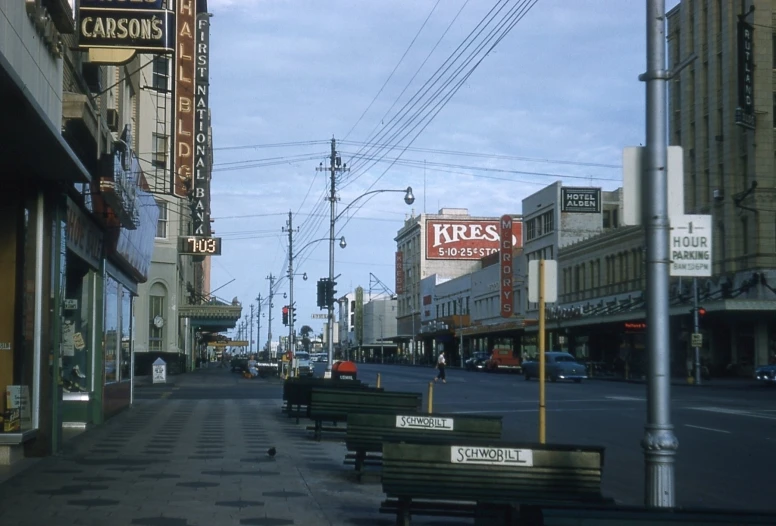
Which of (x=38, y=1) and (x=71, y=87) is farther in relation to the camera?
(x=71, y=87)

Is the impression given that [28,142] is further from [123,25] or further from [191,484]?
[191,484]

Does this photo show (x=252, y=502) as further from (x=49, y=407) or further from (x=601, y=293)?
(x=601, y=293)

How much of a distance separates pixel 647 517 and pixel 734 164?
163 feet

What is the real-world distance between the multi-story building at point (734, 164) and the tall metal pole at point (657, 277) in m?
42.6

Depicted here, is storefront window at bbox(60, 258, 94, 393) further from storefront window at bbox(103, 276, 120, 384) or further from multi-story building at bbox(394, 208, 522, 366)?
multi-story building at bbox(394, 208, 522, 366)

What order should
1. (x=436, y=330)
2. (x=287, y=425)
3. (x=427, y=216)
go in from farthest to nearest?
(x=427, y=216) < (x=436, y=330) < (x=287, y=425)

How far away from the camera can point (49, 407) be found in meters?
14.6

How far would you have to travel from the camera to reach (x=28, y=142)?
11.7m

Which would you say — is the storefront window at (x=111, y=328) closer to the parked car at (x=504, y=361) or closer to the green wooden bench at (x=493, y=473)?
the green wooden bench at (x=493, y=473)

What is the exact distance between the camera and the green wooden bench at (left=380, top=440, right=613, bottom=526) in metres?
8.50

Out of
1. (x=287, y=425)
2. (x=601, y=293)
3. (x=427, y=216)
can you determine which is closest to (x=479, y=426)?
(x=287, y=425)

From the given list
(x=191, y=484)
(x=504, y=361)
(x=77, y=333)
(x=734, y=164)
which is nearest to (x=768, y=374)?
(x=734, y=164)

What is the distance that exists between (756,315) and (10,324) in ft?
144

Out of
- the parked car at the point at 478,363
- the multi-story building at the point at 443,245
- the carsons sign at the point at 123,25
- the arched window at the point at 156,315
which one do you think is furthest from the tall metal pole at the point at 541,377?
the multi-story building at the point at 443,245
